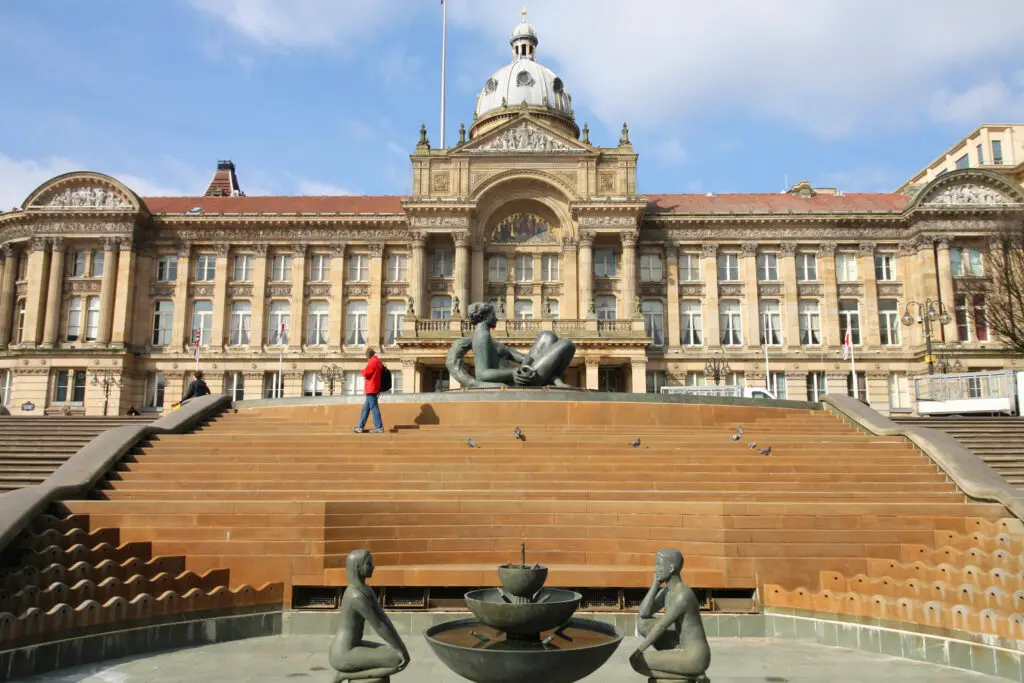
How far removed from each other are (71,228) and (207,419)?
36130 mm

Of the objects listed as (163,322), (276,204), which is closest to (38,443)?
(163,322)

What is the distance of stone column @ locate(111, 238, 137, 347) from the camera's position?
47875 mm

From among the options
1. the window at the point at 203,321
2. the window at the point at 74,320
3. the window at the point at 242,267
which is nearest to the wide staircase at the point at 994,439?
the window at the point at 242,267

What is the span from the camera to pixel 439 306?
48219mm

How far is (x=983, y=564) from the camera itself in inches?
→ 424

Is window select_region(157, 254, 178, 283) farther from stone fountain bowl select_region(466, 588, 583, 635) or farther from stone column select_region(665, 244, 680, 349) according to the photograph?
stone fountain bowl select_region(466, 588, 583, 635)

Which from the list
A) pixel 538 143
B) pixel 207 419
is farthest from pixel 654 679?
pixel 538 143

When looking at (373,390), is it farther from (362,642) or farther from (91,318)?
(91,318)

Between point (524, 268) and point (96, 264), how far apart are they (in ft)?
92.9

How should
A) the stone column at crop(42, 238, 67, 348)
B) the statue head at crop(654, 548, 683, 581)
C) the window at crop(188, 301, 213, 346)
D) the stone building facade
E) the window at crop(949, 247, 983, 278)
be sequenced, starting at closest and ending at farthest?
the statue head at crop(654, 548, 683, 581), the stone building facade, the window at crop(949, 247, 983, 278), the stone column at crop(42, 238, 67, 348), the window at crop(188, 301, 213, 346)

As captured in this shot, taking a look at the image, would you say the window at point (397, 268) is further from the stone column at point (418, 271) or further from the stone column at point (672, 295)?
the stone column at point (672, 295)

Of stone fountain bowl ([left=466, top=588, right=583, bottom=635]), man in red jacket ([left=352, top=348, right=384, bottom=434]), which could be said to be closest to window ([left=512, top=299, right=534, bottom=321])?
man in red jacket ([left=352, top=348, right=384, bottom=434])

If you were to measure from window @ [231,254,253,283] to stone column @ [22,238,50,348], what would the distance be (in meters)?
11.9

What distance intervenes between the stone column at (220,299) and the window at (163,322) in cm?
306
